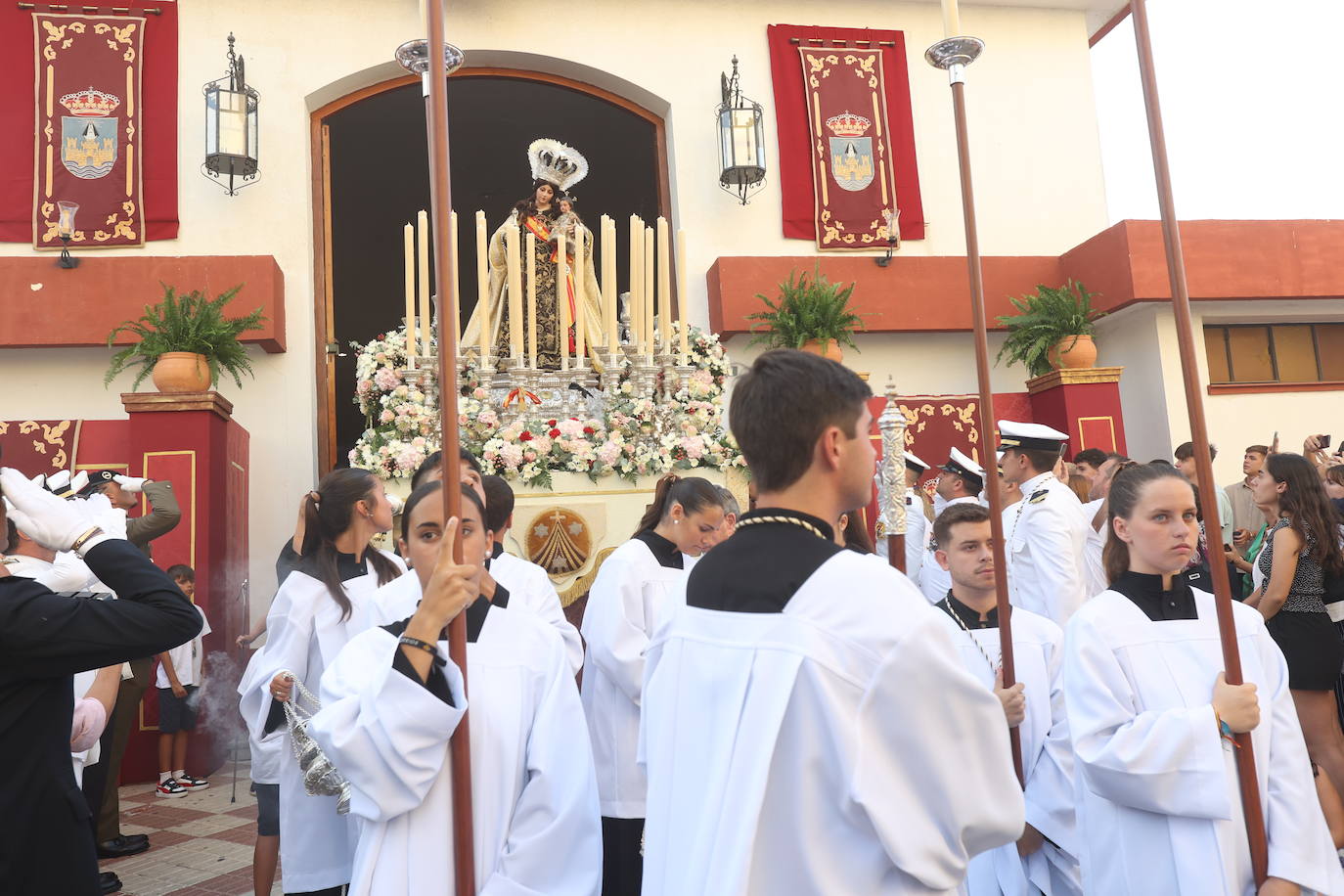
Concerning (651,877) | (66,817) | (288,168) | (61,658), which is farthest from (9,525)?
(288,168)

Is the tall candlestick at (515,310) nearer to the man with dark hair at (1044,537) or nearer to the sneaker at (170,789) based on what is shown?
the man with dark hair at (1044,537)

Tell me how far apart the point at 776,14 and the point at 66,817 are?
1054 centimetres

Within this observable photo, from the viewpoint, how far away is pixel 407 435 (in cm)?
691

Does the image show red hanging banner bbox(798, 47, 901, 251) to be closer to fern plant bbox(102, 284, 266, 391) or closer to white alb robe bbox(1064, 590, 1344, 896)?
fern plant bbox(102, 284, 266, 391)

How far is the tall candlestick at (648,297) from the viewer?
23.7ft

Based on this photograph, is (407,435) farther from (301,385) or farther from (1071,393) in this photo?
(1071,393)

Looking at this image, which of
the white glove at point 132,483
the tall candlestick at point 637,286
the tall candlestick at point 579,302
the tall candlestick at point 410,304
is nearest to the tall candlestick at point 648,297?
the tall candlestick at point 637,286

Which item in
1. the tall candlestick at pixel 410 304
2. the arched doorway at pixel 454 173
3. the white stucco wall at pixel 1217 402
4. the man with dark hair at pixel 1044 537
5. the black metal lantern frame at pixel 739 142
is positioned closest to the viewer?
the man with dark hair at pixel 1044 537

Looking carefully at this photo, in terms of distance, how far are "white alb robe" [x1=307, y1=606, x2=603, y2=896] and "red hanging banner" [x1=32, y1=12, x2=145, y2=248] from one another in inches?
A: 332

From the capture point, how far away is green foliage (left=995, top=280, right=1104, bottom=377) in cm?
940

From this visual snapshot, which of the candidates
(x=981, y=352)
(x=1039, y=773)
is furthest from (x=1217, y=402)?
(x=981, y=352)

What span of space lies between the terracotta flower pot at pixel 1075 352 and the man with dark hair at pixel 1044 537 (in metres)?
4.77

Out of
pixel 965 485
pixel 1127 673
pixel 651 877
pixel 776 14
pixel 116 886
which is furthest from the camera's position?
pixel 776 14

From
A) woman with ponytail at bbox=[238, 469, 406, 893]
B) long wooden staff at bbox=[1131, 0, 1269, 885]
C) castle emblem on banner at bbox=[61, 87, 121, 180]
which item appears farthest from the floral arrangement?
long wooden staff at bbox=[1131, 0, 1269, 885]
